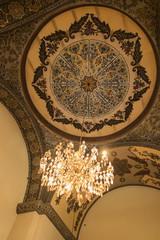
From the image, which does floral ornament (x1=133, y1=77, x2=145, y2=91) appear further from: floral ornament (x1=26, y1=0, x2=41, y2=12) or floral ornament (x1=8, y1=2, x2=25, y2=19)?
floral ornament (x1=8, y1=2, x2=25, y2=19)

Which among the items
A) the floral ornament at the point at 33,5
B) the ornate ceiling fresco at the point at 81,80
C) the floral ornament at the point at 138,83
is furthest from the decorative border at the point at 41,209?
the floral ornament at the point at 33,5

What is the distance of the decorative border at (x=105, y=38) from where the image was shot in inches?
205

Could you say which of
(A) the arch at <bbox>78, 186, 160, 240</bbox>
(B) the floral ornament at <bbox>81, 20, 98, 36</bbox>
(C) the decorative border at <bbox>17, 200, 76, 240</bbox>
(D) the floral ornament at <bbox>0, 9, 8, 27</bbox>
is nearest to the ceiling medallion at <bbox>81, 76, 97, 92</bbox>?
(B) the floral ornament at <bbox>81, 20, 98, 36</bbox>

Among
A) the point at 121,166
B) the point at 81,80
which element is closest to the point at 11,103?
the point at 81,80

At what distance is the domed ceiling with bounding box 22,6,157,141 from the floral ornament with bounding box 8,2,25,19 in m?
0.60

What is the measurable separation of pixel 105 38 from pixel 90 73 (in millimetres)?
1083

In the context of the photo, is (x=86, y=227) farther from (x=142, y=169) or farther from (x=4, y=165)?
(x=4, y=165)

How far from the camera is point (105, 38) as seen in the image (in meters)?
5.39

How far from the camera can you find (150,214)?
25.6ft

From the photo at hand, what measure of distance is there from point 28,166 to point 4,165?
1.17 m

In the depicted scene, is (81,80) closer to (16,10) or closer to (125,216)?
(16,10)

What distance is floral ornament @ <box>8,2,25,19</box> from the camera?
15.1 feet

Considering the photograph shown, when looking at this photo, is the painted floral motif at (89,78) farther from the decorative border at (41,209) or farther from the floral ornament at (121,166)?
the decorative border at (41,209)

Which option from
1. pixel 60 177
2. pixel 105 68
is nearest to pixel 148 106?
pixel 105 68
